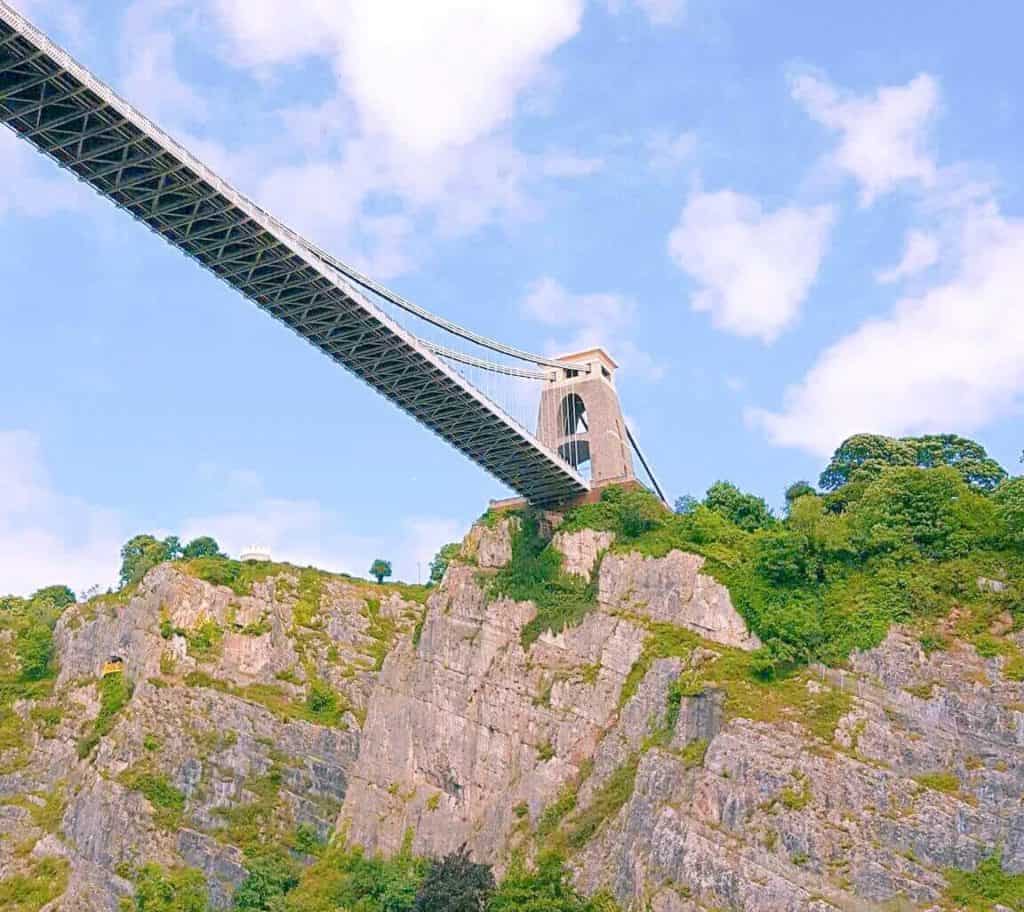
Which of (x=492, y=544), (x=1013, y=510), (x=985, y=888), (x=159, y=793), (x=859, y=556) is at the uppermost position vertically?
(x=1013, y=510)

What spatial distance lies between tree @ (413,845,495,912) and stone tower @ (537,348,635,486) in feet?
75.7

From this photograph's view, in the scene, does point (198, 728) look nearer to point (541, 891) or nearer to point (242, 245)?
point (541, 891)

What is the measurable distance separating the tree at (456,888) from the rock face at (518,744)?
3.32 m


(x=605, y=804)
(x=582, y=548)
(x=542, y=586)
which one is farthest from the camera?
(x=582, y=548)

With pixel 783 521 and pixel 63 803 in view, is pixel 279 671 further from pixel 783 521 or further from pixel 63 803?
pixel 783 521

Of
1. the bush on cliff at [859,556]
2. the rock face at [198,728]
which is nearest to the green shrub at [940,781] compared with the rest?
the bush on cliff at [859,556]

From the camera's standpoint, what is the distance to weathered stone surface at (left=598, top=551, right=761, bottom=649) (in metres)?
49.6

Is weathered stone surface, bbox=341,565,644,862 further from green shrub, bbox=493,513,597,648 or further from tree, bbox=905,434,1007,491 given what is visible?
tree, bbox=905,434,1007,491

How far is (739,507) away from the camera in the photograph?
59.7 metres

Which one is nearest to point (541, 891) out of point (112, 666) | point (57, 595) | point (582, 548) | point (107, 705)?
point (582, 548)

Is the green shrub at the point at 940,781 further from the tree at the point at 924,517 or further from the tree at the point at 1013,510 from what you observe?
the tree at the point at 1013,510

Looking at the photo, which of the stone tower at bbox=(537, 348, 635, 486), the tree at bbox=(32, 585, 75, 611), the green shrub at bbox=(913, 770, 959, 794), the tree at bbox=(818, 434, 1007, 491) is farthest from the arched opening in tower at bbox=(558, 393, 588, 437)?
the tree at bbox=(32, 585, 75, 611)

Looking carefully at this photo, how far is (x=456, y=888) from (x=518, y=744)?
10.0m

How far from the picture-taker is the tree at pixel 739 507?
59.2 metres
